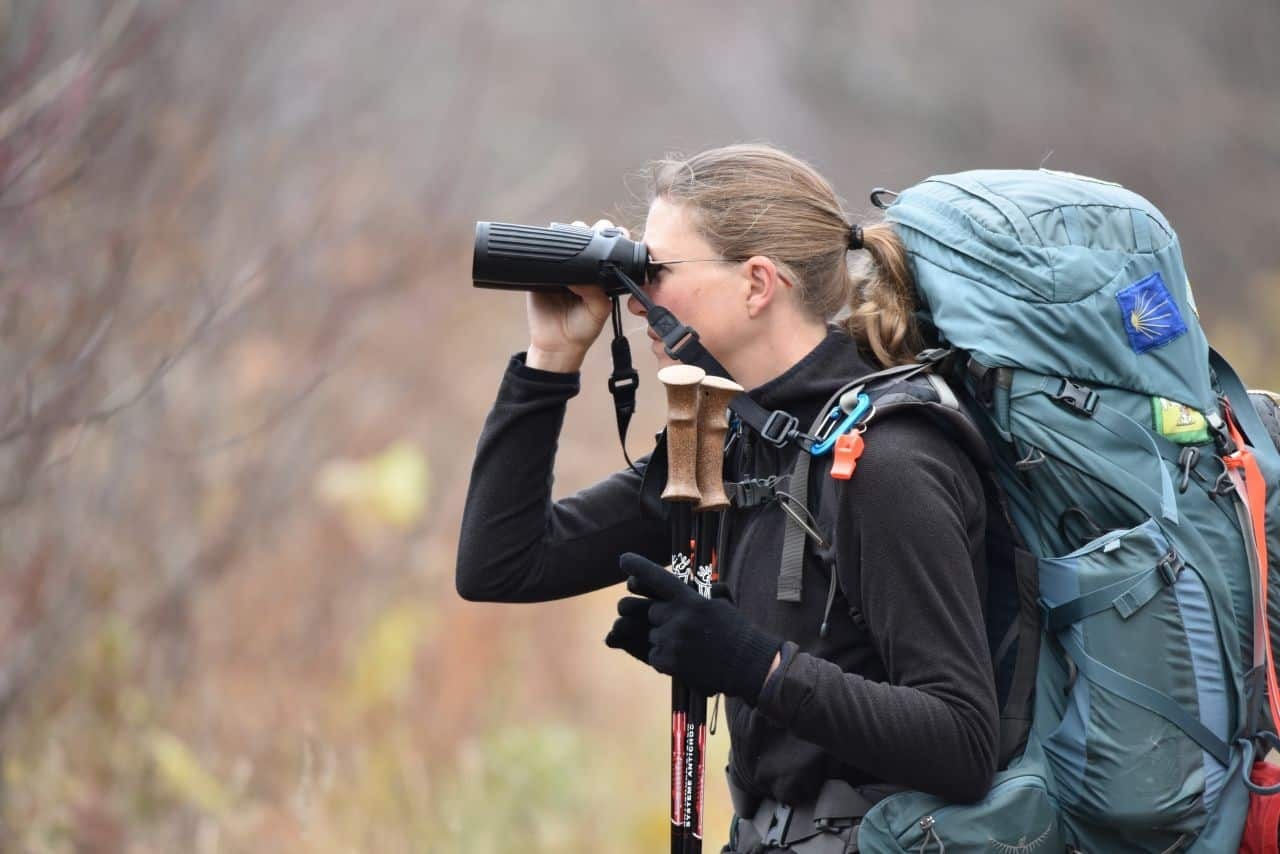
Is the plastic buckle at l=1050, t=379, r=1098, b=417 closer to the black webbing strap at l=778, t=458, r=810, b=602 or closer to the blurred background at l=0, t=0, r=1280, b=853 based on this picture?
the black webbing strap at l=778, t=458, r=810, b=602

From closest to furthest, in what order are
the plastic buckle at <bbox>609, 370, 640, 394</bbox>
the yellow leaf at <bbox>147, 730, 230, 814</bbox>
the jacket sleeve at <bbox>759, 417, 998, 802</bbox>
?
1. the jacket sleeve at <bbox>759, 417, 998, 802</bbox>
2. the plastic buckle at <bbox>609, 370, 640, 394</bbox>
3. the yellow leaf at <bbox>147, 730, 230, 814</bbox>

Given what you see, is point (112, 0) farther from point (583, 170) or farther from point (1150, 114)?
point (1150, 114)

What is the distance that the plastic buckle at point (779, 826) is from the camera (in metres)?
1.94

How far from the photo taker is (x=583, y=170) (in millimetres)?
6578

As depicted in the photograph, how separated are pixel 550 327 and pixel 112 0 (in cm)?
166

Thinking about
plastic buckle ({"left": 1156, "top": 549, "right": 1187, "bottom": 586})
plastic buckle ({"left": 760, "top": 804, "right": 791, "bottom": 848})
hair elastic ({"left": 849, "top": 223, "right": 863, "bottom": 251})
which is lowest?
plastic buckle ({"left": 760, "top": 804, "right": 791, "bottom": 848})

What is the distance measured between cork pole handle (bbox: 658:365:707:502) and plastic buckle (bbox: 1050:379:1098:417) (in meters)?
0.52

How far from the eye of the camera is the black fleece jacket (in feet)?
5.85

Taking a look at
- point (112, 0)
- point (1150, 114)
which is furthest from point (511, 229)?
point (1150, 114)

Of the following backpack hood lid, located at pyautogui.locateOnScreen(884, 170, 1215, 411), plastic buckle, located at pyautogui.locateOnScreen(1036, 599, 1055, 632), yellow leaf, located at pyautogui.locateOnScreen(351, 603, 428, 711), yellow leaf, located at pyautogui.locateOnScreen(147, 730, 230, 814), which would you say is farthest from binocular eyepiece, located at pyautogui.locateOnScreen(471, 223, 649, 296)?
yellow leaf, located at pyautogui.locateOnScreen(351, 603, 428, 711)

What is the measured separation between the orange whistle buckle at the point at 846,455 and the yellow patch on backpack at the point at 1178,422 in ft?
1.55

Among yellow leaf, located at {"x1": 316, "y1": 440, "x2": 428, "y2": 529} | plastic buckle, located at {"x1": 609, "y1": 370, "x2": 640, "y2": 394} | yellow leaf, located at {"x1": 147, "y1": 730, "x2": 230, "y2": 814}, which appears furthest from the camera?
yellow leaf, located at {"x1": 316, "y1": 440, "x2": 428, "y2": 529}

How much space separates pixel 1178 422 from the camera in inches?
77.5

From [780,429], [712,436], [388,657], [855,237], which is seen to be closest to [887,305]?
[855,237]
